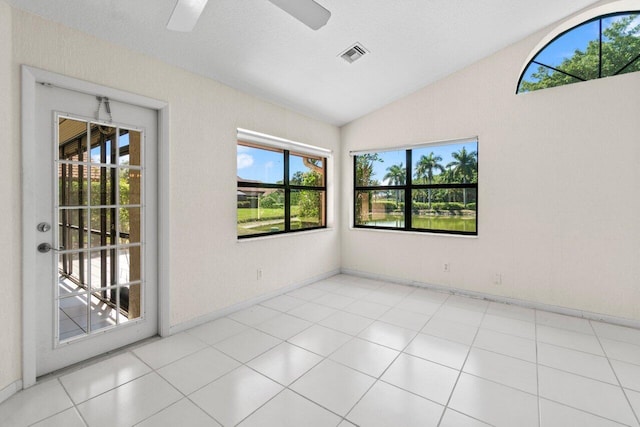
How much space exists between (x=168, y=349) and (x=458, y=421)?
223 centimetres

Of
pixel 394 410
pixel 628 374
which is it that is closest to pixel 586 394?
pixel 628 374

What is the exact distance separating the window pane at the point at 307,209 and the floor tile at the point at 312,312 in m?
1.24

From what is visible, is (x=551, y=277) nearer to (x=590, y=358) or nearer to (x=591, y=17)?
(x=590, y=358)

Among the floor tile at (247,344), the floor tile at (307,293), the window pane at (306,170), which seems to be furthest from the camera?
the window pane at (306,170)

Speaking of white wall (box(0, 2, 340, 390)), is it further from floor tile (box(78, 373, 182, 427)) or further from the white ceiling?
floor tile (box(78, 373, 182, 427))

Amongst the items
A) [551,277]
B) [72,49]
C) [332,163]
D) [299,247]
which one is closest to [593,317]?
[551,277]

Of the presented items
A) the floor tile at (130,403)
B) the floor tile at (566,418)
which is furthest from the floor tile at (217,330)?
the floor tile at (566,418)

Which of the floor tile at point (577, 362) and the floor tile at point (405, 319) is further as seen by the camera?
the floor tile at point (405, 319)

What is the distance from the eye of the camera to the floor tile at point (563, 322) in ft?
9.55

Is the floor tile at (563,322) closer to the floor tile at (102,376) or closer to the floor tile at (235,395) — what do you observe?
the floor tile at (235,395)

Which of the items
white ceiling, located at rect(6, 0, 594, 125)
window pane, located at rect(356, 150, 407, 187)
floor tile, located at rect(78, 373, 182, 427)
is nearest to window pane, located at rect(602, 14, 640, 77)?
white ceiling, located at rect(6, 0, 594, 125)

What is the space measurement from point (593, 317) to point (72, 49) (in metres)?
5.30

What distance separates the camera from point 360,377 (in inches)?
83.0

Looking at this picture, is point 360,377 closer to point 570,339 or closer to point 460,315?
point 460,315
